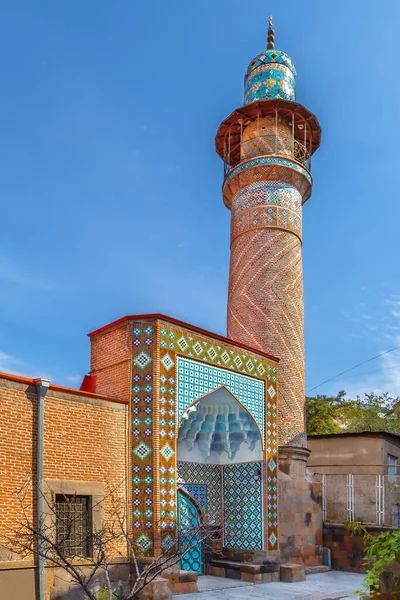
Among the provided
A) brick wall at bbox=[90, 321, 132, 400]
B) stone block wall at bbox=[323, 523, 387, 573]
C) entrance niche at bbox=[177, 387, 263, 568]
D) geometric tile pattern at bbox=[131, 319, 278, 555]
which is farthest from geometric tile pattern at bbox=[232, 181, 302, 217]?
stone block wall at bbox=[323, 523, 387, 573]

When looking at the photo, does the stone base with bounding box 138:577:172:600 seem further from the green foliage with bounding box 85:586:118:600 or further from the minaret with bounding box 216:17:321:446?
the minaret with bounding box 216:17:321:446

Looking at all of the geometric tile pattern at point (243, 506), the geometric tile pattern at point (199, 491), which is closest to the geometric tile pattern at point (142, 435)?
the geometric tile pattern at point (199, 491)

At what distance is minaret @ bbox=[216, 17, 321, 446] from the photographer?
15000 mm

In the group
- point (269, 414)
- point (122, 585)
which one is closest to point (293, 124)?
point (269, 414)

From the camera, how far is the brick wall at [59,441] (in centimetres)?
860

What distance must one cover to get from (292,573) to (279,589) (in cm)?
93

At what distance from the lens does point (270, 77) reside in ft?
57.6

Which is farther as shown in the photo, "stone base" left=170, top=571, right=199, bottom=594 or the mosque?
"stone base" left=170, top=571, right=199, bottom=594

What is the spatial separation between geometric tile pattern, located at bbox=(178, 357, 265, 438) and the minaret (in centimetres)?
156

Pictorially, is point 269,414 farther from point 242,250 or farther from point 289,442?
point 242,250

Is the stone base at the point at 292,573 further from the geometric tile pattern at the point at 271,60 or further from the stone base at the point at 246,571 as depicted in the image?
the geometric tile pattern at the point at 271,60

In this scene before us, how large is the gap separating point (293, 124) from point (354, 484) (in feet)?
31.7

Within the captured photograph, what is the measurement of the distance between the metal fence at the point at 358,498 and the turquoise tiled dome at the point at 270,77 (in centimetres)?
1046

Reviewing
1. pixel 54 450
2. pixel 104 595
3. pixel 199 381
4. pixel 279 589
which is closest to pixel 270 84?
pixel 199 381
